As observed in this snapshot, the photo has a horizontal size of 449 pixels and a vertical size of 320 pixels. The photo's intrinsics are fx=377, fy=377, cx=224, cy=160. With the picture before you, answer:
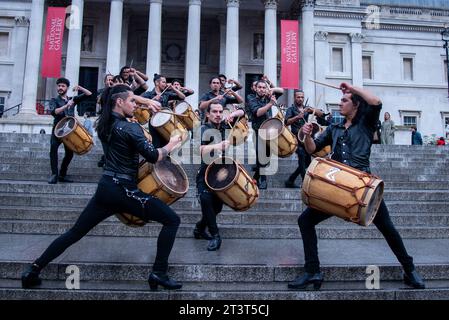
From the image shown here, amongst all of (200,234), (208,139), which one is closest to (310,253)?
(208,139)

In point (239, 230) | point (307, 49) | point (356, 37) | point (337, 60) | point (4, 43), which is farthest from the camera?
point (337, 60)

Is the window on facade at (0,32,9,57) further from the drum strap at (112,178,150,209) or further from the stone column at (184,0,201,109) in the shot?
the drum strap at (112,178,150,209)

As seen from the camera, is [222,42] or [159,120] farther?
[222,42]

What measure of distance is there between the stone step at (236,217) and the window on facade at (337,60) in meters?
25.5

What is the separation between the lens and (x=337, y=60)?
30906mm

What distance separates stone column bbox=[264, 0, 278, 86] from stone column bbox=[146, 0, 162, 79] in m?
7.00

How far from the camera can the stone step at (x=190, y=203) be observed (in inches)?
285

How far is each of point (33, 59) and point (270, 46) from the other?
15.5m

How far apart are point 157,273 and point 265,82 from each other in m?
4.92

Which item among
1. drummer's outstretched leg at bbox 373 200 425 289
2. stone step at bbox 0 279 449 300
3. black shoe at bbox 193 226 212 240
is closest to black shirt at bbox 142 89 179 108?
black shoe at bbox 193 226 212 240

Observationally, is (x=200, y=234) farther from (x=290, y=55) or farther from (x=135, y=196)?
(x=290, y=55)

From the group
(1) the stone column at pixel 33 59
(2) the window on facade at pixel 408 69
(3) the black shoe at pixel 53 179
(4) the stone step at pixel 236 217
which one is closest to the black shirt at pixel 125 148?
(4) the stone step at pixel 236 217

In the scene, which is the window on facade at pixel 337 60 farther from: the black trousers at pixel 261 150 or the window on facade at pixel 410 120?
the black trousers at pixel 261 150
